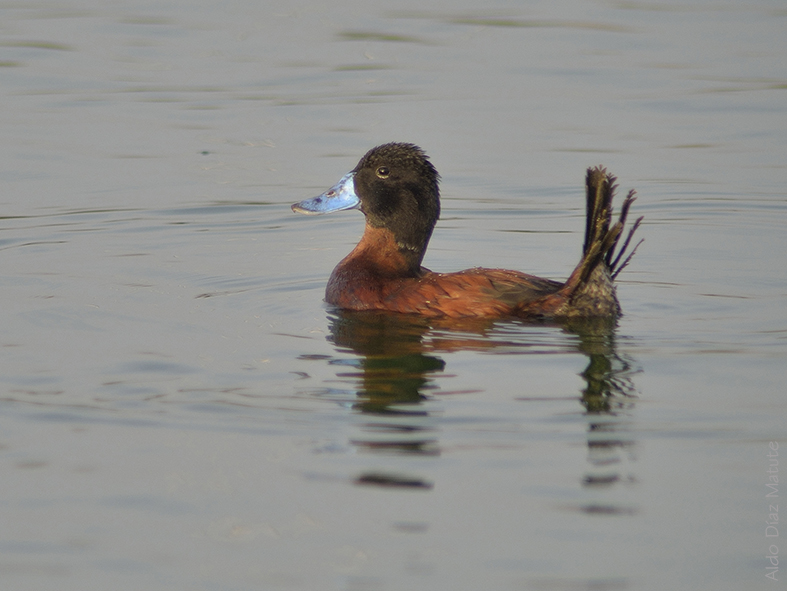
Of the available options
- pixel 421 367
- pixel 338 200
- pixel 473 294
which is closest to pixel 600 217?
pixel 473 294

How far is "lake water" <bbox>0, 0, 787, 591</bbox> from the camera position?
407cm

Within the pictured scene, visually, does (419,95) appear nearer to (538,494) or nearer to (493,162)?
(493,162)

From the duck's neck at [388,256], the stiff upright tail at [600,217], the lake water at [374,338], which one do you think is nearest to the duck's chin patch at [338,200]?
the duck's neck at [388,256]

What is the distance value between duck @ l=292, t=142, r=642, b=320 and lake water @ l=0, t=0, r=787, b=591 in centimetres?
16

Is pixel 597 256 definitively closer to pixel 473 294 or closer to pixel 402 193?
pixel 473 294

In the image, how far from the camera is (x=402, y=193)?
758 cm

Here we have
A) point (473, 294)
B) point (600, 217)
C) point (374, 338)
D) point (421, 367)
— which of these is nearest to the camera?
point (421, 367)

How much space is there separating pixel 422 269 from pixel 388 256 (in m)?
0.26

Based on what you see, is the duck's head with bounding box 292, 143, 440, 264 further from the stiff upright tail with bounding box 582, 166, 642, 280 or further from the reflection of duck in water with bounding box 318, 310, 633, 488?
the stiff upright tail with bounding box 582, 166, 642, 280

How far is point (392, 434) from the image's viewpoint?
16.3ft

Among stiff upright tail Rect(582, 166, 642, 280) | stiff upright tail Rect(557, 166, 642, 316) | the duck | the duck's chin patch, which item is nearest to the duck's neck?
the duck

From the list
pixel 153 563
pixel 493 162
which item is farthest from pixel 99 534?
pixel 493 162

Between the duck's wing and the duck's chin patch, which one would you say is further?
the duck's chin patch

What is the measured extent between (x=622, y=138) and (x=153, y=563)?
29.3 feet
